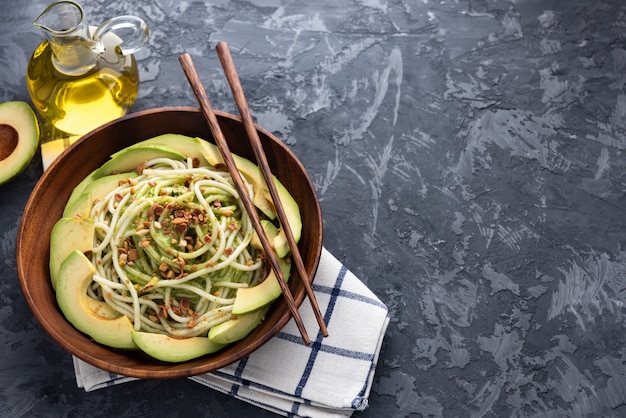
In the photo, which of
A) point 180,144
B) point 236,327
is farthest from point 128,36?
point 236,327

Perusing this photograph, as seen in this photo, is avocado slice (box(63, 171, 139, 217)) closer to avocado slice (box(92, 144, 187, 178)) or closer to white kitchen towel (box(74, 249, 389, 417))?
avocado slice (box(92, 144, 187, 178))

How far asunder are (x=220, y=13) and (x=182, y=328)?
3.92ft

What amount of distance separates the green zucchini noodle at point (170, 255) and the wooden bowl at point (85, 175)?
0.11 m

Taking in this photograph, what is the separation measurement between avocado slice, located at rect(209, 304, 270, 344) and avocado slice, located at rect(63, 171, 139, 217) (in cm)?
50

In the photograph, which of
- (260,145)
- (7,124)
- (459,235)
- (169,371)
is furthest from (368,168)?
(7,124)

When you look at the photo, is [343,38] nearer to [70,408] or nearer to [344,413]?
[344,413]

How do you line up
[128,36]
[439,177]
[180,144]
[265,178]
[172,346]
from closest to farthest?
[172,346]
[265,178]
[180,144]
[128,36]
[439,177]

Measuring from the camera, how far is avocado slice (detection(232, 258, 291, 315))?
1.98 m

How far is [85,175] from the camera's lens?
7.26 ft

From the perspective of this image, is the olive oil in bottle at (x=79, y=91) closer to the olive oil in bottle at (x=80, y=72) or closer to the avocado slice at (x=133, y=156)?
the olive oil in bottle at (x=80, y=72)

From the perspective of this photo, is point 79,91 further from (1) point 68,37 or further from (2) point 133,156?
(2) point 133,156

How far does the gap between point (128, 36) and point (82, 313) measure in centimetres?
87

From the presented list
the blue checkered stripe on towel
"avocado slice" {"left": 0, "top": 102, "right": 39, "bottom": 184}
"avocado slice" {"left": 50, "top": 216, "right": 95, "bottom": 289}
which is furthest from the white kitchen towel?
"avocado slice" {"left": 0, "top": 102, "right": 39, "bottom": 184}

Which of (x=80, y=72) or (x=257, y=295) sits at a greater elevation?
(x=80, y=72)
